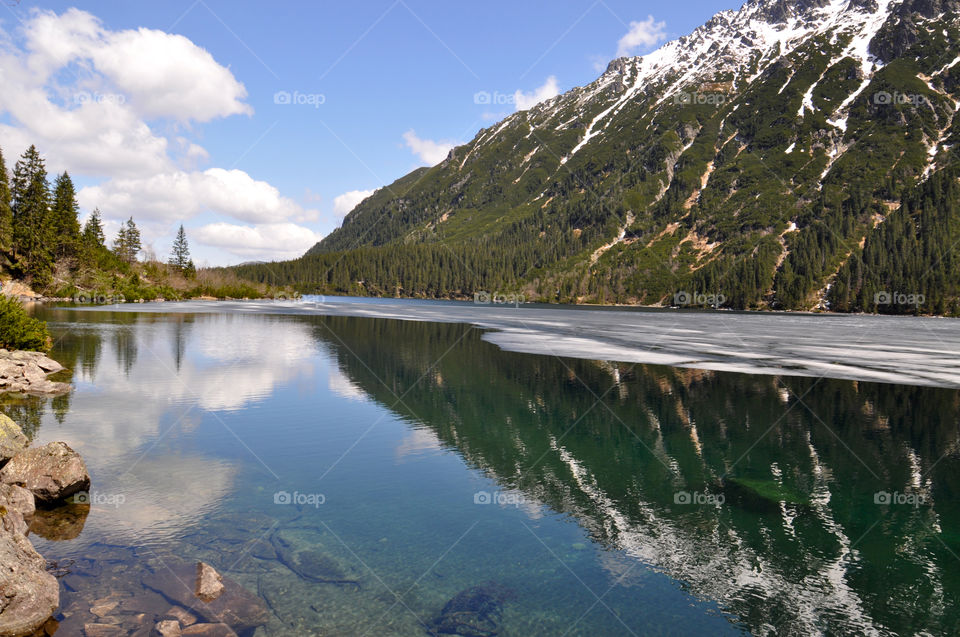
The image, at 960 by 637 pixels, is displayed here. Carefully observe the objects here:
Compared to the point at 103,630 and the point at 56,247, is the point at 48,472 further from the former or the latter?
the point at 56,247

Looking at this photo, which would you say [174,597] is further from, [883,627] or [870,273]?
[870,273]

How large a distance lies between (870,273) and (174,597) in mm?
208691

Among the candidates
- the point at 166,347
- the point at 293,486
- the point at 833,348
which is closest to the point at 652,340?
the point at 833,348

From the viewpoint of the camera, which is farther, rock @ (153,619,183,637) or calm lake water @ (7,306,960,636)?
calm lake water @ (7,306,960,636)

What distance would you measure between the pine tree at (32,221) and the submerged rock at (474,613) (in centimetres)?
11753

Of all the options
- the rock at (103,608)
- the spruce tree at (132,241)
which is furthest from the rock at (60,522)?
the spruce tree at (132,241)

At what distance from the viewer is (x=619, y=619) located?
10.4 m

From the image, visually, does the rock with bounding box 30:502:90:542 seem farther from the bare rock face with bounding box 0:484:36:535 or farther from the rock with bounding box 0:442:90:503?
the rock with bounding box 0:442:90:503

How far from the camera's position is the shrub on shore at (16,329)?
34.6 metres

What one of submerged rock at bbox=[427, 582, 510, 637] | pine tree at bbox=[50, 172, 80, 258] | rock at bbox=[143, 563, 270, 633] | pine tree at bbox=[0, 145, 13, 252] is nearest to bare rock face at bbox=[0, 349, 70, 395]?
rock at bbox=[143, 563, 270, 633]

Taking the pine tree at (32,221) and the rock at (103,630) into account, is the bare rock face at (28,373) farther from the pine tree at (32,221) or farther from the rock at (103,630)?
the pine tree at (32,221)

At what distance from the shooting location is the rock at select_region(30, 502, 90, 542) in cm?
1263

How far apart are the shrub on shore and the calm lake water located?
278 inches

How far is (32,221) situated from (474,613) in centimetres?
12350
